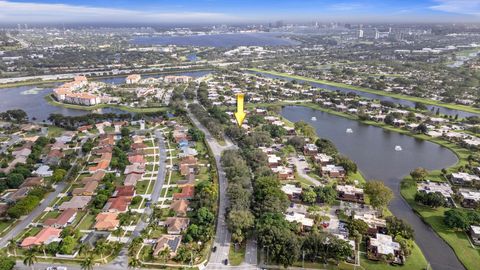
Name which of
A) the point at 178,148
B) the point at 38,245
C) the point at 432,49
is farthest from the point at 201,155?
the point at 432,49

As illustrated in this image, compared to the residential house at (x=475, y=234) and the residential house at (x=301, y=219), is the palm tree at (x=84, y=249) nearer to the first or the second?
the residential house at (x=301, y=219)

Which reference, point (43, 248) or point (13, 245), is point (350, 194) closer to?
point (43, 248)

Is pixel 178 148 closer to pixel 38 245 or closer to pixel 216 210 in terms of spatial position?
pixel 216 210

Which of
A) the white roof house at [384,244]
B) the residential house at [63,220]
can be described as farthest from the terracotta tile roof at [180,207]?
the white roof house at [384,244]

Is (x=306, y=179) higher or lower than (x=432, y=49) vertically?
lower

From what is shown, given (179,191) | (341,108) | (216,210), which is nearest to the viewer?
(216,210)

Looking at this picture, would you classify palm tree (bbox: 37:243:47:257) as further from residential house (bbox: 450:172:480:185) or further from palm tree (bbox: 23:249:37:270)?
residential house (bbox: 450:172:480:185)

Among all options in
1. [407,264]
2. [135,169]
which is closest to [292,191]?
[407,264]
